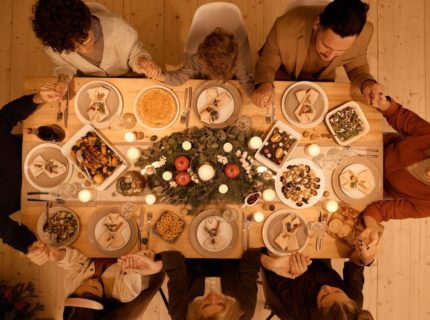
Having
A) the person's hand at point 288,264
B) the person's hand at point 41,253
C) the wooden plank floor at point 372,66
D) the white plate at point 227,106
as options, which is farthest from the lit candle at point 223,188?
the wooden plank floor at point 372,66

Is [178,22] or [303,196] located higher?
[178,22]

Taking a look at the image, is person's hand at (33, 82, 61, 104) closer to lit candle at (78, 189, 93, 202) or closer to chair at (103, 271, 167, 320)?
lit candle at (78, 189, 93, 202)

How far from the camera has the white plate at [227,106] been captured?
2.14 m

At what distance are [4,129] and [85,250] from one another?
928mm

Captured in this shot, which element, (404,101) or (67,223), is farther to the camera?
(404,101)

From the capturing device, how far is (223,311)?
73.5 inches

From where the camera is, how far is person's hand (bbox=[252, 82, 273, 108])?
207cm

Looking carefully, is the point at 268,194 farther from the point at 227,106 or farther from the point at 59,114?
the point at 59,114

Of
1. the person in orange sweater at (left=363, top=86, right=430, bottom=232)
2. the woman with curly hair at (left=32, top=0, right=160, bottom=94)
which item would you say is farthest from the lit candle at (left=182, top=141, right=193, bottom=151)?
the person in orange sweater at (left=363, top=86, right=430, bottom=232)

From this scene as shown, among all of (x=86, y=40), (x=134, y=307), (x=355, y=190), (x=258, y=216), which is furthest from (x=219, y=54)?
(x=134, y=307)

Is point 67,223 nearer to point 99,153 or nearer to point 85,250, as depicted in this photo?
point 85,250

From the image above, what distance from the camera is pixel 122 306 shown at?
198 cm

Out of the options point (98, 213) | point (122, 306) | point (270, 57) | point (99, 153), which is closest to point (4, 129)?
point (99, 153)

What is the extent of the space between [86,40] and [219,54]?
2.39 ft
